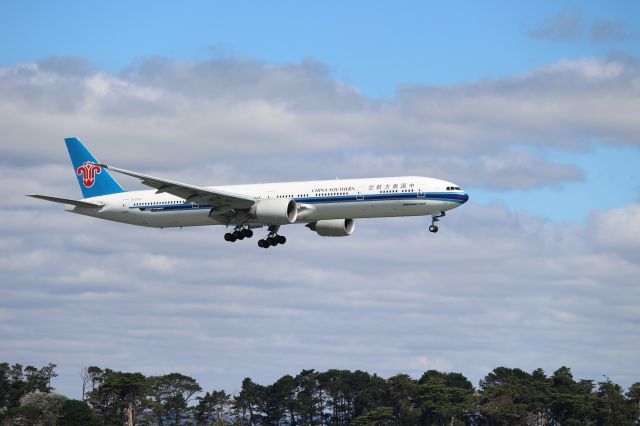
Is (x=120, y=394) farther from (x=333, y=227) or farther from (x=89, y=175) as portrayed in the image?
(x=333, y=227)

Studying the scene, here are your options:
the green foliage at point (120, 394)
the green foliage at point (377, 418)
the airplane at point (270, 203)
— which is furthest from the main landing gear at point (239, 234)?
the green foliage at point (120, 394)

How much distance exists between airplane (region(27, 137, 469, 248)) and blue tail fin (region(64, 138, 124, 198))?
11cm

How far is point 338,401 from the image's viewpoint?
7219 inches

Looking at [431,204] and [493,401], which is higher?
[431,204]

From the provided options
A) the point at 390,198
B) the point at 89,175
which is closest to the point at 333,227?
the point at 390,198

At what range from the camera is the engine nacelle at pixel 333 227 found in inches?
3885

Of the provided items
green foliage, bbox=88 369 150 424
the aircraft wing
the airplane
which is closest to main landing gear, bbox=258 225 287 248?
the airplane

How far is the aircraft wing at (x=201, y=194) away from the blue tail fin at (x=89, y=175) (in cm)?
965

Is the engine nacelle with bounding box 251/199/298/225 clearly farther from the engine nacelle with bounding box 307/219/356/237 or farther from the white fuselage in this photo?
the engine nacelle with bounding box 307/219/356/237

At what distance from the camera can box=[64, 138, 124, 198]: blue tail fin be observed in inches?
4075

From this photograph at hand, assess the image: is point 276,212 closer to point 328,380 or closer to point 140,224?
point 140,224

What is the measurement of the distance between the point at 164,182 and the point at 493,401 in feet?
283

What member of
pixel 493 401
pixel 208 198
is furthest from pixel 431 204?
pixel 493 401

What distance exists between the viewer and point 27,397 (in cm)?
16275
